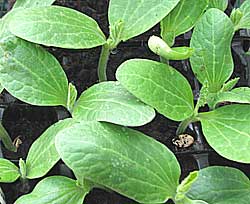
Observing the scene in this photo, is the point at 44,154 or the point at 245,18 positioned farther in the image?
the point at 245,18

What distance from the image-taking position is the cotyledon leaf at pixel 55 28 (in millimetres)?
509

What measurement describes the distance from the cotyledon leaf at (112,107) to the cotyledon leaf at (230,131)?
0.24 ft

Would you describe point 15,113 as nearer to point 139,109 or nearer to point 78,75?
point 78,75

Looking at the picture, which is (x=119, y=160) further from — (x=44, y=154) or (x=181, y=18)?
(x=181, y=18)

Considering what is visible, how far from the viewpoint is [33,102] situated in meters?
0.51

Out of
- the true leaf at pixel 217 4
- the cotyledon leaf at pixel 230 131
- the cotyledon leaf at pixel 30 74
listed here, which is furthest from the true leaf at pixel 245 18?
the cotyledon leaf at pixel 30 74

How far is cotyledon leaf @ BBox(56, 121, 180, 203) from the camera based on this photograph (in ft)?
1.41

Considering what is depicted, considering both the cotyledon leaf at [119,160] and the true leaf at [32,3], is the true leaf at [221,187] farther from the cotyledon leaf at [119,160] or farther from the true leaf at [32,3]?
the true leaf at [32,3]

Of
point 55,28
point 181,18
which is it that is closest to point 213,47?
point 181,18

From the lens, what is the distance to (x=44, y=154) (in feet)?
1.59

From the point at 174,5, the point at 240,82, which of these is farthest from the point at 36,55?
the point at 240,82

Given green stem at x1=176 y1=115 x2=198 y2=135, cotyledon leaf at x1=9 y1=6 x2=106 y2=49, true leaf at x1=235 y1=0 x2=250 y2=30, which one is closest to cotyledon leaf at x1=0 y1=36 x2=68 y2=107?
cotyledon leaf at x1=9 y1=6 x2=106 y2=49

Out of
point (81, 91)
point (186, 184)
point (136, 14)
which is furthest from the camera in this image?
point (81, 91)

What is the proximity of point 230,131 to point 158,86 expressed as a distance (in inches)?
3.4
